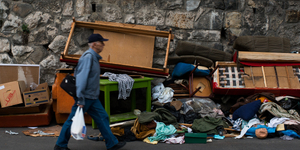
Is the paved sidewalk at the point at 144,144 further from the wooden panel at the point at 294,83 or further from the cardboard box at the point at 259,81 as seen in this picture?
the wooden panel at the point at 294,83

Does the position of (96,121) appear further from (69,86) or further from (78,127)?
(69,86)

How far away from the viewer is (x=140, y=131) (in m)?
3.96

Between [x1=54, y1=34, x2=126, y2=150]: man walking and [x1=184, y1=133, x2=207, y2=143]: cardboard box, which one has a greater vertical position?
A: [x1=54, y1=34, x2=126, y2=150]: man walking

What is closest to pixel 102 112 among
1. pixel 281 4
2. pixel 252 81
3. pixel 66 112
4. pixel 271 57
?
pixel 66 112

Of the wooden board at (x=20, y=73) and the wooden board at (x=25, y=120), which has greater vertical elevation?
the wooden board at (x=20, y=73)

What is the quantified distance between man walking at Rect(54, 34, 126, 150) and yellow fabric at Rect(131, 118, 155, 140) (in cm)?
55

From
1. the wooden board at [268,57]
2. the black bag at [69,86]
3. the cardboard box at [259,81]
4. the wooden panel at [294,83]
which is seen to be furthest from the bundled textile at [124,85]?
the wooden panel at [294,83]

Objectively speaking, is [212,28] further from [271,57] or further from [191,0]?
[271,57]

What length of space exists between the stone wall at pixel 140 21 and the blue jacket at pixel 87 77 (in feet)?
7.98

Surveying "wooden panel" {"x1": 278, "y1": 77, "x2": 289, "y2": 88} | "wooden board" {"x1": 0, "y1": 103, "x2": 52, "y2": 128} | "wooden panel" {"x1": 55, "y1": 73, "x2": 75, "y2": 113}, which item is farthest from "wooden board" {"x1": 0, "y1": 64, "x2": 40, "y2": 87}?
"wooden panel" {"x1": 278, "y1": 77, "x2": 289, "y2": 88}

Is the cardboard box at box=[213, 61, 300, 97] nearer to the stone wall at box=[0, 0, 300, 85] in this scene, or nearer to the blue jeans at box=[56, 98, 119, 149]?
the stone wall at box=[0, 0, 300, 85]

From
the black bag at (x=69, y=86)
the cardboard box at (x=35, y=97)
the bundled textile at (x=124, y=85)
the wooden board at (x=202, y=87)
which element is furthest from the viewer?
the wooden board at (x=202, y=87)

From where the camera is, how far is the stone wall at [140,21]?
17.5ft

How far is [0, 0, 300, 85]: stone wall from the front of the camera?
5.32m
